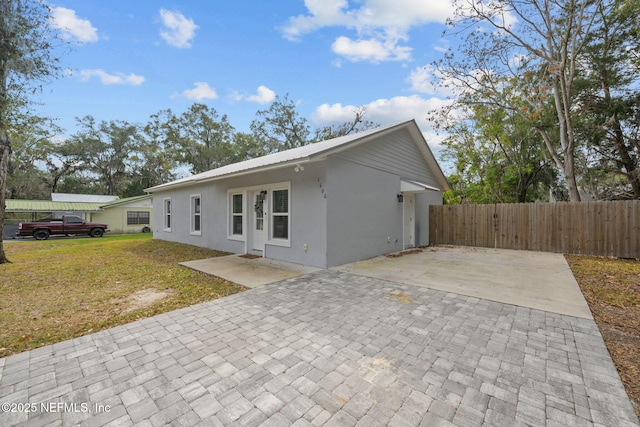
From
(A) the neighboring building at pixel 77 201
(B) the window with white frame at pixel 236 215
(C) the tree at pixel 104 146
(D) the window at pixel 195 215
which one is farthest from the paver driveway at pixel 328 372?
(C) the tree at pixel 104 146

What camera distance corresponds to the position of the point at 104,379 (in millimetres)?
2184

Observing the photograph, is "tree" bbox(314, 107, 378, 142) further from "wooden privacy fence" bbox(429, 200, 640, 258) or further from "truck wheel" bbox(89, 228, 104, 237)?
"truck wheel" bbox(89, 228, 104, 237)

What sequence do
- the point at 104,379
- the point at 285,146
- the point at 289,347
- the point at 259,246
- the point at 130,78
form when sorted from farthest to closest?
the point at 285,146, the point at 130,78, the point at 259,246, the point at 289,347, the point at 104,379

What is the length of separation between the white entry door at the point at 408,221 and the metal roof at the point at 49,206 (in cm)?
2129

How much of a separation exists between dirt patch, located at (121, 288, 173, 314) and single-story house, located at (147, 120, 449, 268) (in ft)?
10.1

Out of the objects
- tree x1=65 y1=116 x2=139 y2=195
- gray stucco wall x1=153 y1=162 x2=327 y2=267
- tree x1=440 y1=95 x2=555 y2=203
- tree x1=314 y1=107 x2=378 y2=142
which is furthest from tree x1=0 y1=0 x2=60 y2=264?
tree x1=65 y1=116 x2=139 y2=195

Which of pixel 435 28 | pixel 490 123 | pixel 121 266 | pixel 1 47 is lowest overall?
pixel 121 266

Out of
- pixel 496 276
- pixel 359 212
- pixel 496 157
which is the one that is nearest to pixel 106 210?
pixel 359 212

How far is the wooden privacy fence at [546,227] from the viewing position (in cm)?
791

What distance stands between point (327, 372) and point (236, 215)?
7090 millimetres

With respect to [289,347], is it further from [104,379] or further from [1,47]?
[1,47]

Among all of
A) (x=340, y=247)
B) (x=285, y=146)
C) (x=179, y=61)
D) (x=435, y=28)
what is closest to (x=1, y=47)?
(x=179, y=61)

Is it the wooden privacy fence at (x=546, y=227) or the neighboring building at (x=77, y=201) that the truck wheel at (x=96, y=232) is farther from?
the wooden privacy fence at (x=546, y=227)

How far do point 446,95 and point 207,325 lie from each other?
13784mm
